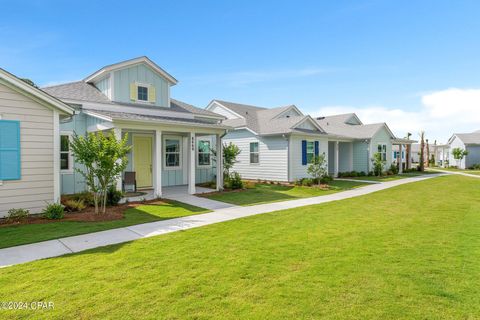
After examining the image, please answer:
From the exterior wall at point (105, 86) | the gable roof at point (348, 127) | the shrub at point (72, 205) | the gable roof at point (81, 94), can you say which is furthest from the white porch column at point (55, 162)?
the gable roof at point (348, 127)

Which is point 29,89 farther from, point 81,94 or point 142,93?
point 142,93

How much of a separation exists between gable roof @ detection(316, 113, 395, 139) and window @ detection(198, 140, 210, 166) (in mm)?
13841

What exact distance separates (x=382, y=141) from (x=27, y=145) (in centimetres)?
2595

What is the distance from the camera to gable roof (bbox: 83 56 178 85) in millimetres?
13002

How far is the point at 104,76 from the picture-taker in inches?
534

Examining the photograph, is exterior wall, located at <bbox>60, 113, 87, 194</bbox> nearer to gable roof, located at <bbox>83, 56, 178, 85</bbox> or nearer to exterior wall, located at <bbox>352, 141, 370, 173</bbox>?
gable roof, located at <bbox>83, 56, 178, 85</bbox>

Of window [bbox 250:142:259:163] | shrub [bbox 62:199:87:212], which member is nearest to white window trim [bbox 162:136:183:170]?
shrub [bbox 62:199:87:212]

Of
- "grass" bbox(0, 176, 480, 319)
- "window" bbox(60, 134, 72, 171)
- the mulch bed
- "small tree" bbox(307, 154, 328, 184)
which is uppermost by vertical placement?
"window" bbox(60, 134, 72, 171)

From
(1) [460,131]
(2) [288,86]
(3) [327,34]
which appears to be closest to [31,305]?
(3) [327,34]

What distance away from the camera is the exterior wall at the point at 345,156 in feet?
80.8

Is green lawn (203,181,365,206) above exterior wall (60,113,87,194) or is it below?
below

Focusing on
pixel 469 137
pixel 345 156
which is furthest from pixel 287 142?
pixel 469 137

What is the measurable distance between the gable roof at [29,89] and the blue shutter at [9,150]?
3.10ft

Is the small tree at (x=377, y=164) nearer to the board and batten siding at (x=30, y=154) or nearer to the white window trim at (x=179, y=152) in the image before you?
the white window trim at (x=179, y=152)
